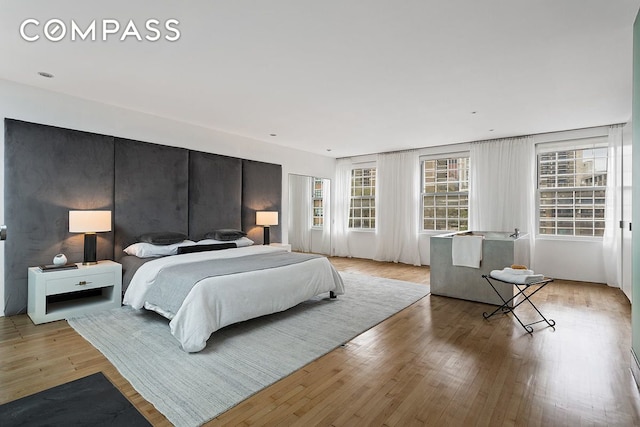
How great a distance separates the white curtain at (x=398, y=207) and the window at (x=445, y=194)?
0.22m

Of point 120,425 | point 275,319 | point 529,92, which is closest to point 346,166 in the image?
point 529,92

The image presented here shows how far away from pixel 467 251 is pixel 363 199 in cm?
408

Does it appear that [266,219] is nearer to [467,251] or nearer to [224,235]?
[224,235]

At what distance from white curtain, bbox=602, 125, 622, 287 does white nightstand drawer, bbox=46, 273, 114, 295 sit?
702cm

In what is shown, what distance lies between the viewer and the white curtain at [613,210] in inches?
193

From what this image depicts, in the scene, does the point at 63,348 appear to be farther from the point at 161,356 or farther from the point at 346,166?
the point at 346,166

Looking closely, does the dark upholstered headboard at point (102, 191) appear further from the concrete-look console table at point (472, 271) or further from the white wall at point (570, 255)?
the white wall at point (570, 255)

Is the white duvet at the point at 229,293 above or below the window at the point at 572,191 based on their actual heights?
below

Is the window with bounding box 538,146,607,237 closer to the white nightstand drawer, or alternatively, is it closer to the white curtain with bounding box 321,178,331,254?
the white curtain with bounding box 321,178,331,254

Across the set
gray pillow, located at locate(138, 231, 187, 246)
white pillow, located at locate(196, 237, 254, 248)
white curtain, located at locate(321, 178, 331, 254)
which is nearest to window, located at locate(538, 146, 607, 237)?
white curtain, located at locate(321, 178, 331, 254)

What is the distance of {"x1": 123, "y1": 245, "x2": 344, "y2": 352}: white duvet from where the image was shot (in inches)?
107

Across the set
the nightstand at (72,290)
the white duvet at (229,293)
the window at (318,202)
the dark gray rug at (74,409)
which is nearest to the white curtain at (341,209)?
the window at (318,202)

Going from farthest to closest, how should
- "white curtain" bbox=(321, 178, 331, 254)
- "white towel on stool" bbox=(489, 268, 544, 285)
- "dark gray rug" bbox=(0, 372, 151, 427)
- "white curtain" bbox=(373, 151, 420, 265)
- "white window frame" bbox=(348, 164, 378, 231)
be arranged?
"white curtain" bbox=(321, 178, 331, 254)
"white window frame" bbox=(348, 164, 378, 231)
"white curtain" bbox=(373, 151, 420, 265)
"white towel on stool" bbox=(489, 268, 544, 285)
"dark gray rug" bbox=(0, 372, 151, 427)

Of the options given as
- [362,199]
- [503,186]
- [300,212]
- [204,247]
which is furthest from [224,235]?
[503,186]
